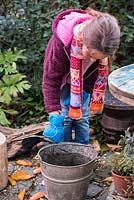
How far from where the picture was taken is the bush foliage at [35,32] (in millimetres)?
4707

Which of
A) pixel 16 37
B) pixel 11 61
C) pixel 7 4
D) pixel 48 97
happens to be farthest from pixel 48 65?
pixel 7 4

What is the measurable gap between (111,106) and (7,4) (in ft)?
5.25

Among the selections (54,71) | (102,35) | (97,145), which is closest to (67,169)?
(54,71)

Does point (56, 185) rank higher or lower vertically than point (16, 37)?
lower

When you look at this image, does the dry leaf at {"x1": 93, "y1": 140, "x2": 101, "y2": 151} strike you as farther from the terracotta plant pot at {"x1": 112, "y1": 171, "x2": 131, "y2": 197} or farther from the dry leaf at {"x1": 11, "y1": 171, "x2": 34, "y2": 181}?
the terracotta plant pot at {"x1": 112, "y1": 171, "x2": 131, "y2": 197}

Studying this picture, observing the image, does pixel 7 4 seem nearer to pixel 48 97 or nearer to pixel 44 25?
pixel 44 25

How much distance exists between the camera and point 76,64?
3135 millimetres

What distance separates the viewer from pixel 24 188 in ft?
11.9

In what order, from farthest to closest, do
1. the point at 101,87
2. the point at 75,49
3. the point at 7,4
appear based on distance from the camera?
1. the point at 7,4
2. the point at 101,87
3. the point at 75,49

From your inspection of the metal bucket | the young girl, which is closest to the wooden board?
the young girl

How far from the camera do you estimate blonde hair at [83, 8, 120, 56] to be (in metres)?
2.82

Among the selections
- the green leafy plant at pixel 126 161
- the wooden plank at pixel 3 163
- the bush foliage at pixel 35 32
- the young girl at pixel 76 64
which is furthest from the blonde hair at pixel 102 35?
the bush foliage at pixel 35 32

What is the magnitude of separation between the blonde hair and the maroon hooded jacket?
0.27 metres

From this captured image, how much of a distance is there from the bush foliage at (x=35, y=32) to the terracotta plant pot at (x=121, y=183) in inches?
61.3
